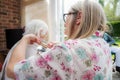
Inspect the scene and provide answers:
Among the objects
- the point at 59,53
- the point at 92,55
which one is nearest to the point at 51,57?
the point at 59,53

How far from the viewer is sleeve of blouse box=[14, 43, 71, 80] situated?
872mm

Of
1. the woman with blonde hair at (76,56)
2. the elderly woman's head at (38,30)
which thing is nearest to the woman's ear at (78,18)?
the woman with blonde hair at (76,56)

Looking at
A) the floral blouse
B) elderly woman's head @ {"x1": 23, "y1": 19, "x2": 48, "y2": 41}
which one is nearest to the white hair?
elderly woman's head @ {"x1": 23, "y1": 19, "x2": 48, "y2": 41}

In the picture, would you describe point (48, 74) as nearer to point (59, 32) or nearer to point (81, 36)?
point (81, 36)

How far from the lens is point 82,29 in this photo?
3.26ft

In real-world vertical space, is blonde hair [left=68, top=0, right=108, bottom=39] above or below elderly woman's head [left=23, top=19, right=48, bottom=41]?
above

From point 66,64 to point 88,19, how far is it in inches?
10.0

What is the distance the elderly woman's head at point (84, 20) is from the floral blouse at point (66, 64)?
0.21ft

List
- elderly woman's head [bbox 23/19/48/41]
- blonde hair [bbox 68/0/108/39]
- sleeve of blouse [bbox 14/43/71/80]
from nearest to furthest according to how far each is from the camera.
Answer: sleeve of blouse [bbox 14/43/71/80]
blonde hair [bbox 68/0/108/39]
elderly woman's head [bbox 23/19/48/41]

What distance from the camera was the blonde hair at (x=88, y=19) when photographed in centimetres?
99

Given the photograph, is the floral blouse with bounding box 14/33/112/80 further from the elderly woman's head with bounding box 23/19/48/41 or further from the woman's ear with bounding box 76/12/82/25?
the elderly woman's head with bounding box 23/19/48/41

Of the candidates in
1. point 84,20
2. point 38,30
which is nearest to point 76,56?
point 84,20

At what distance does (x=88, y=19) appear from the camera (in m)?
0.99

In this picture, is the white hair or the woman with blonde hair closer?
the woman with blonde hair
